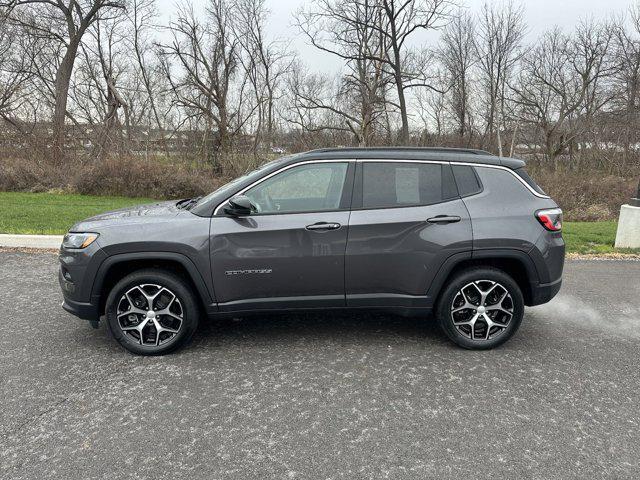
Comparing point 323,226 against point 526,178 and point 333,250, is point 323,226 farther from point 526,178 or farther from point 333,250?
point 526,178

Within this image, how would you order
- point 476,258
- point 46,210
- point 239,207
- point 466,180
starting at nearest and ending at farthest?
1. point 239,207
2. point 476,258
3. point 466,180
4. point 46,210

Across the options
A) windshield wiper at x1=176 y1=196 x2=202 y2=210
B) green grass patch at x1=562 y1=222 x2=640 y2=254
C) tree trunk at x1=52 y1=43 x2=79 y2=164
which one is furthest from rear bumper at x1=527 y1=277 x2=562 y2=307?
tree trunk at x1=52 y1=43 x2=79 y2=164

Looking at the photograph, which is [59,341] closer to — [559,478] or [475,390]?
[475,390]

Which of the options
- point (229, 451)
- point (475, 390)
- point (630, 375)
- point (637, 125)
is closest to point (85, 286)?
point (229, 451)

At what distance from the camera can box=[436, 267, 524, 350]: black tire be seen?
391cm

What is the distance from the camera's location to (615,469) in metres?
2.51

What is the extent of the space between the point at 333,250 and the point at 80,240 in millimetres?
2138

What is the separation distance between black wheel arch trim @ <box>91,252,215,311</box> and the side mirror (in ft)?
1.74

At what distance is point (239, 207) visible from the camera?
3.76 metres

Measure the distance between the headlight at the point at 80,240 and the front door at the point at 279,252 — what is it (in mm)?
1003

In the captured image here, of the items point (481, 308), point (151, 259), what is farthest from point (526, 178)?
point (151, 259)

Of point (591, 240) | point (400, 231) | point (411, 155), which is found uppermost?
point (411, 155)

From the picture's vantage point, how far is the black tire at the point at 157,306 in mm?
3770

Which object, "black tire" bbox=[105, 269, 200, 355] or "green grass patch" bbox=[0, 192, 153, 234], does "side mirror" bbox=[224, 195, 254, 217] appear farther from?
"green grass patch" bbox=[0, 192, 153, 234]
